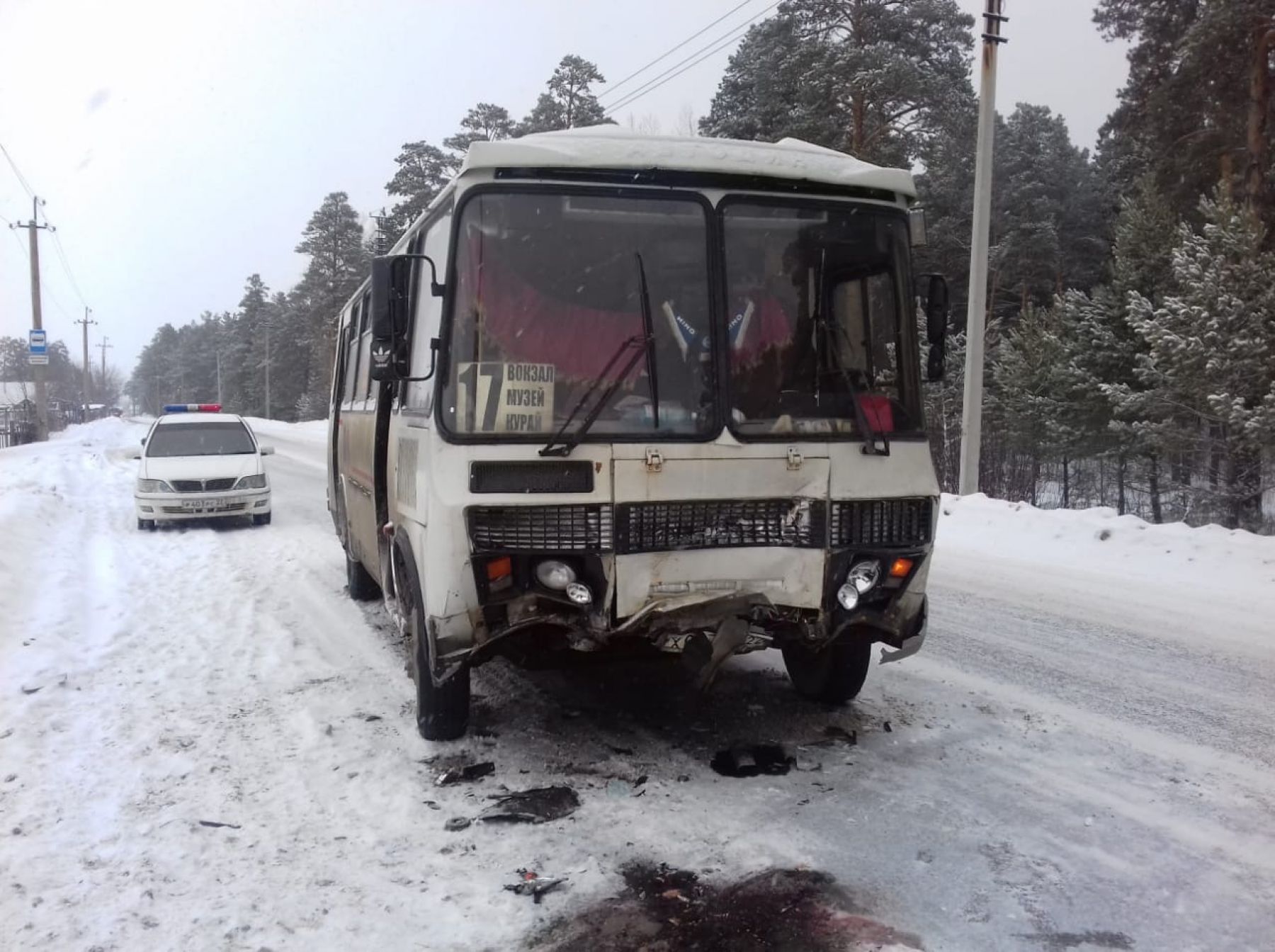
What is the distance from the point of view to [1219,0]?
1858 centimetres

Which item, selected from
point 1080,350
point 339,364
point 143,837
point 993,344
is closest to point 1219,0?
point 1080,350

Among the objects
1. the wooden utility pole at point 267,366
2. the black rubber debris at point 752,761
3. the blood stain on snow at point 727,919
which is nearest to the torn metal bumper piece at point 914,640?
the black rubber debris at point 752,761

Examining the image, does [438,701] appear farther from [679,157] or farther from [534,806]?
[679,157]

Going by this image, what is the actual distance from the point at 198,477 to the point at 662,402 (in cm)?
1134

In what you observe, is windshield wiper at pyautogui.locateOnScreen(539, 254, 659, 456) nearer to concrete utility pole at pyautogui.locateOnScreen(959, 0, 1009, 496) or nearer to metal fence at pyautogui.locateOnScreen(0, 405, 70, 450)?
concrete utility pole at pyautogui.locateOnScreen(959, 0, 1009, 496)

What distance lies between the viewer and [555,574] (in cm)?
409

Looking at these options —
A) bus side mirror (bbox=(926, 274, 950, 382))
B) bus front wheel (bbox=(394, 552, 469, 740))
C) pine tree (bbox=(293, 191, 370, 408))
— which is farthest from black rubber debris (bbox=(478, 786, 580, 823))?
pine tree (bbox=(293, 191, 370, 408))

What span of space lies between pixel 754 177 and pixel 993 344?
30.7 metres

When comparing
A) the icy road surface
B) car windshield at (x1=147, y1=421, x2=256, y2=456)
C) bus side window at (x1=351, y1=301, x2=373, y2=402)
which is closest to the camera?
the icy road surface

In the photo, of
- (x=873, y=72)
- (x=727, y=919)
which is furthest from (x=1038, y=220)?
(x=727, y=919)

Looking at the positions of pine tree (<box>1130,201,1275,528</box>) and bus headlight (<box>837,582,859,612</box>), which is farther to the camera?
pine tree (<box>1130,201,1275,528</box>)

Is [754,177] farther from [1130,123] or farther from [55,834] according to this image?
[1130,123]

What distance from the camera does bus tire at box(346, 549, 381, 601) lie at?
852 cm

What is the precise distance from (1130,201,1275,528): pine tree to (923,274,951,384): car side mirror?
512 inches
